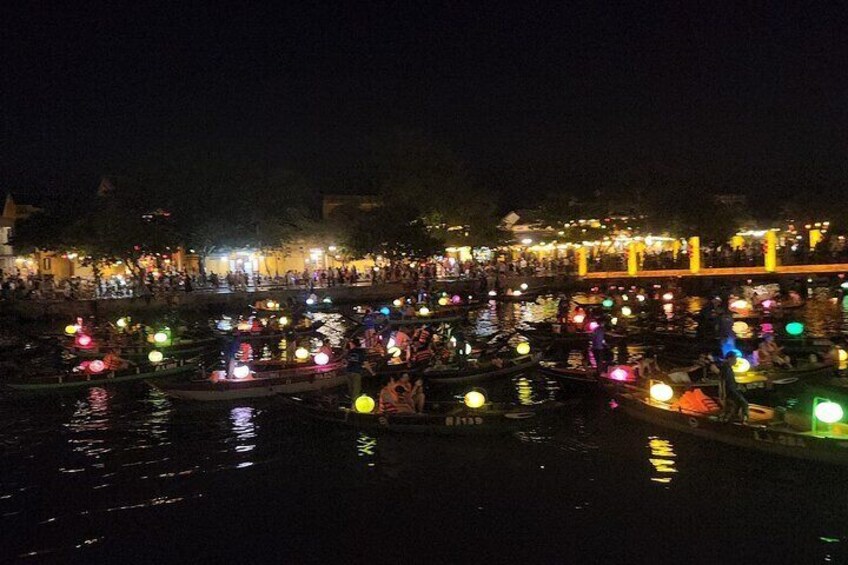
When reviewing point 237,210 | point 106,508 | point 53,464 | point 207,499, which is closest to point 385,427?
point 207,499

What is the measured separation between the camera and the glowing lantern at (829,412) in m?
13.0

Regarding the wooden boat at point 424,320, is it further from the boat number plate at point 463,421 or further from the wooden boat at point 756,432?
the wooden boat at point 756,432

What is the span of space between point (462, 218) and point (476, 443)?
148 feet

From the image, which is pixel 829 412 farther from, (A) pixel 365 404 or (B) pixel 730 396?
(A) pixel 365 404

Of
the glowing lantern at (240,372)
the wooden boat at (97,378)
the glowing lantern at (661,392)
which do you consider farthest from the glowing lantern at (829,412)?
the wooden boat at (97,378)

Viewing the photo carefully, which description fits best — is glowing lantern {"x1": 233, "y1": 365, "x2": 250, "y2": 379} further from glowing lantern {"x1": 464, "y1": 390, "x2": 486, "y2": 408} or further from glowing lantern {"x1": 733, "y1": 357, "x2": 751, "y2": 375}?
glowing lantern {"x1": 733, "y1": 357, "x2": 751, "y2": 375}

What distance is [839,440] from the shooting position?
12.6 metres

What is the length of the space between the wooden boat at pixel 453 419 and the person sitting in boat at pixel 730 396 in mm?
3460

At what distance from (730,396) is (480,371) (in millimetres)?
8609

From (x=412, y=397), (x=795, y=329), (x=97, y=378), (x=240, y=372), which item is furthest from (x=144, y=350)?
(x=795, y=329)

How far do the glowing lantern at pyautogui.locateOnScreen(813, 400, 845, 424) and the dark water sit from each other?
84 cm

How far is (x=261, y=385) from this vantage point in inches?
802

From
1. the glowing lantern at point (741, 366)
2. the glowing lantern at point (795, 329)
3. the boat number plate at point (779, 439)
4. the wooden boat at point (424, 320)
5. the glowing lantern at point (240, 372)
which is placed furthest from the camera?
the wooden boat at point (424, 320)

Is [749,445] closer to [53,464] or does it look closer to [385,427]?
[385,427]
